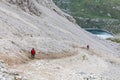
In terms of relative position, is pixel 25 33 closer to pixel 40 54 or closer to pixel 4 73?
pixel 40 54

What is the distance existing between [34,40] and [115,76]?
12.9m

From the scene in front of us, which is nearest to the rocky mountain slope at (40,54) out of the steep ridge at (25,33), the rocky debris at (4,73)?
the steep ridge at (25,33)

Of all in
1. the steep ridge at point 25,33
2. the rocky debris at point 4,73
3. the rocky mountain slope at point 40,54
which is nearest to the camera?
the rocky debris at point 4,73

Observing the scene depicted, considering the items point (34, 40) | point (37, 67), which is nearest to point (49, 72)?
point (37, 67)

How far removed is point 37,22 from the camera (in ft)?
233

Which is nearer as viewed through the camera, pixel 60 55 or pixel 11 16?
pixel 60 55

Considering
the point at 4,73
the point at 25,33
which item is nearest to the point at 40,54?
the point at 25,33

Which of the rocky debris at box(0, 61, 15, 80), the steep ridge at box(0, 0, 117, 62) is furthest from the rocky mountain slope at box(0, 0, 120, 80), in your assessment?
the rocky debris at box(0, 61, 15, 80)

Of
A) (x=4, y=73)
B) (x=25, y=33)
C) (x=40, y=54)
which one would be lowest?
(x=4, y=73)

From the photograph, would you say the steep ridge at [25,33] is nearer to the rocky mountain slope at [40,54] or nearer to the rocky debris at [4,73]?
the rocky mountain slope at [40,54]

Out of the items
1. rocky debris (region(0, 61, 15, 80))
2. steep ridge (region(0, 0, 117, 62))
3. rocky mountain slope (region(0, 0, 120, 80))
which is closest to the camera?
rocky debris (region(0, 61, 15, 80))

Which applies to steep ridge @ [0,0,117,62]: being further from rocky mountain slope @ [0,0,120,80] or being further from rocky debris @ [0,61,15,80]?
rocky debris @ [0,61,15,80]

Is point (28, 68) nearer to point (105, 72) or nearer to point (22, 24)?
point (105, 72)

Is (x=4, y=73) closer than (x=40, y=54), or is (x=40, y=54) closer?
(x=4, y=73)
